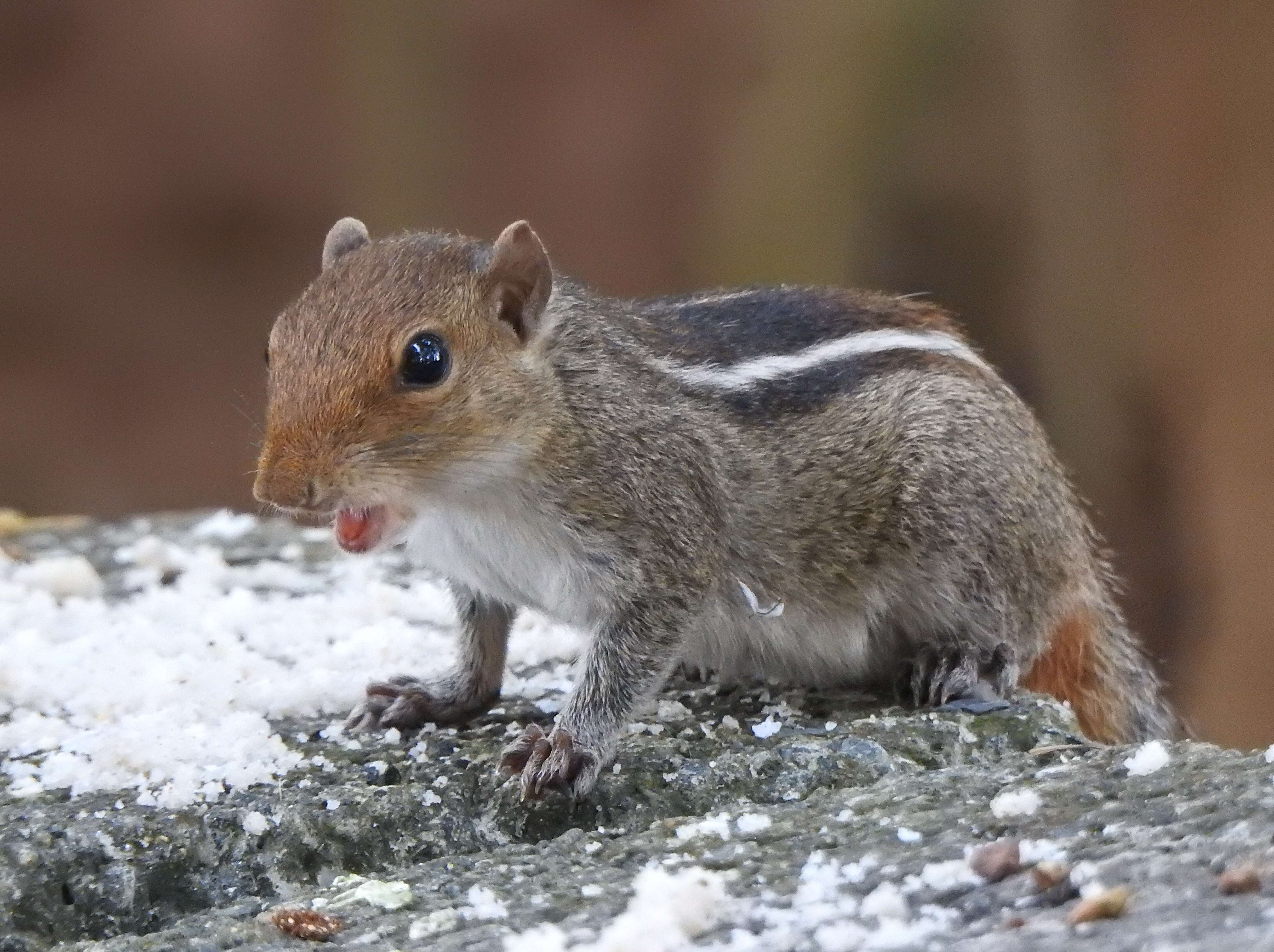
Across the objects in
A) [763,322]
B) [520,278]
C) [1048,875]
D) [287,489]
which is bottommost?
[1048,875]

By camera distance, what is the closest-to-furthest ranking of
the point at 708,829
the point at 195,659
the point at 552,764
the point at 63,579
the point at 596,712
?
the point at 708,829
the point at 552,764
the point at 596,712
the point at 195,659
the point at 63,579

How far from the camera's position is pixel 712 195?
7.37m

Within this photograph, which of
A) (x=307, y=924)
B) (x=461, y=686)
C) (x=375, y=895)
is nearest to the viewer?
(x=307, y=924)

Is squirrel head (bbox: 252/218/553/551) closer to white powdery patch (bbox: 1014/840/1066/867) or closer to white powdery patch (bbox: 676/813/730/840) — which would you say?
white powdery patch (bbox: 676/813/730/840)

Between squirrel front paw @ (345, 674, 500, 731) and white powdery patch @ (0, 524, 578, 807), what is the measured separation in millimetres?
139

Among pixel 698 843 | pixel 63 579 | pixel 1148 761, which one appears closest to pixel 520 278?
pixel 698 843

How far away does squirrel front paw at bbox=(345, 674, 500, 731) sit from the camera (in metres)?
3.59

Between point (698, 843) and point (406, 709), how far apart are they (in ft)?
3.61

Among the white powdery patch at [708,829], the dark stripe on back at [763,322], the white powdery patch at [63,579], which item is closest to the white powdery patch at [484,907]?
the white powdery patch at [708,829]

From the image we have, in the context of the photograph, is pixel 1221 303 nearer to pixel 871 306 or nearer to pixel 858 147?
pixel 858 147

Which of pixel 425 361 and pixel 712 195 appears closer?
pixel 425 361

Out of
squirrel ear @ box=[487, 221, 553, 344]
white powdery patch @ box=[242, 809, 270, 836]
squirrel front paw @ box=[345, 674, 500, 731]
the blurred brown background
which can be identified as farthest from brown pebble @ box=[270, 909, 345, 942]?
the blurred brown background

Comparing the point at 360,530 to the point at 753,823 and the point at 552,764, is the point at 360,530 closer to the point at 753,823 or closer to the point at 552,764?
the point at 552,764

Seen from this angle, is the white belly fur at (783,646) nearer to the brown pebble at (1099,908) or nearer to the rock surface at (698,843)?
the rock surface at (698,843)
